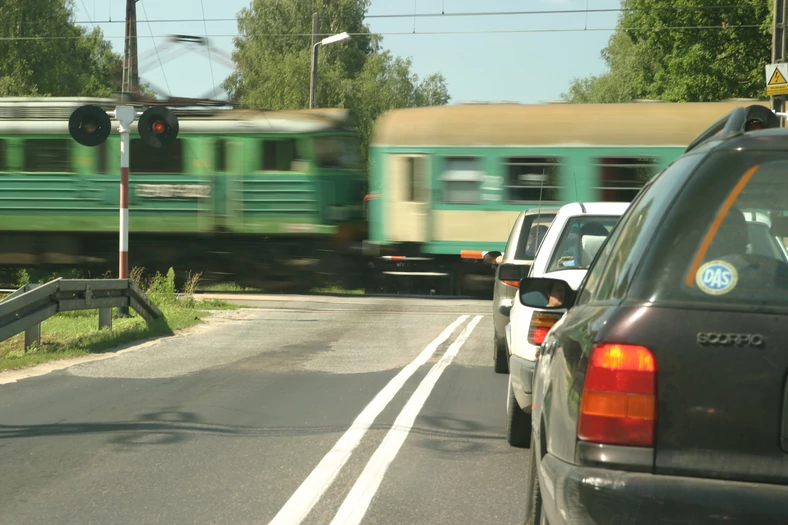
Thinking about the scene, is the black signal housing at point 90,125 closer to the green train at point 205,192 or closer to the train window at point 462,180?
the green train at point 205,192

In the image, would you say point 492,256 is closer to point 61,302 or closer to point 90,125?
point 61,302

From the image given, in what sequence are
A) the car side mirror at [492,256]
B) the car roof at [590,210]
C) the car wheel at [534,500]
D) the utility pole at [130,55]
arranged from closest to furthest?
the car wheel at [534,500] → the car roof at [590,210] → the car side mirror at [492,256] → the utility pole at [130,55]

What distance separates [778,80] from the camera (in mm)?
19531

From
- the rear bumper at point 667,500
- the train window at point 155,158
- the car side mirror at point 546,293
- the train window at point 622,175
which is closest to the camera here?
the rear bumper at point 667,500

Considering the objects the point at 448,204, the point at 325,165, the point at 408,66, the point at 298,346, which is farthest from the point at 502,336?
the point at 408,66

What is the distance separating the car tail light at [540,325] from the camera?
22.8ft

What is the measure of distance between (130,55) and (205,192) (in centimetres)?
366

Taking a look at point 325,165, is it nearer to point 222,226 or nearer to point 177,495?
point 222,226

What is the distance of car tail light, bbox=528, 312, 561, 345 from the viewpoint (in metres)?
6.95

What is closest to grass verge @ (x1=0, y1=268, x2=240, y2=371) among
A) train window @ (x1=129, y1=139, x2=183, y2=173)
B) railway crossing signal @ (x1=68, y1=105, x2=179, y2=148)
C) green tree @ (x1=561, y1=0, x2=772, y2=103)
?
railway crossing signal @ (x1=68, y1=105, x2=179, y2=148)

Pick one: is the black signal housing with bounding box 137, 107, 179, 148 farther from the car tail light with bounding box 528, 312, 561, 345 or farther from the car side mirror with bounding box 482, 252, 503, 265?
the car tail light with bounding box 528, 312, 561, 345

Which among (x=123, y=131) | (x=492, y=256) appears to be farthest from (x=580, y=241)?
(x=123, y=131)

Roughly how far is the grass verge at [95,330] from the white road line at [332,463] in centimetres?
383

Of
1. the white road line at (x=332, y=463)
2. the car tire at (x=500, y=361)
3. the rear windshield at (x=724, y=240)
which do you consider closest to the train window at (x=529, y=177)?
the car tire at (x=500, y=361)
